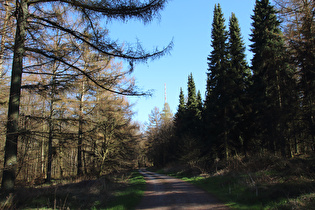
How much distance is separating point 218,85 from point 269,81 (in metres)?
5.46

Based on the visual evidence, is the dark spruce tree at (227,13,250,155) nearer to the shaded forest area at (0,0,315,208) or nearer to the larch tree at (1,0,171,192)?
the shaded forest area at (0,0,315,208)

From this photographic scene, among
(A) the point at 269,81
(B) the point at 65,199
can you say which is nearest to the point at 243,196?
(B) the point at 65,199

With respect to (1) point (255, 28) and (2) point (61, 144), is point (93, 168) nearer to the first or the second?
(2) point (61, 144)

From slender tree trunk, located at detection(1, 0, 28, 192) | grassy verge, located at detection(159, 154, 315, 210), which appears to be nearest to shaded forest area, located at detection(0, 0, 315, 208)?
slender tree trunk, located at detection(1, 0, 28, 192)

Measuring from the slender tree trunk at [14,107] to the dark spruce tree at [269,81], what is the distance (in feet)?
47.4

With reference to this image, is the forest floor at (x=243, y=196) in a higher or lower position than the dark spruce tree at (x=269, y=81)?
lower

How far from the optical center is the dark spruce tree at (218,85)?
76.7ft

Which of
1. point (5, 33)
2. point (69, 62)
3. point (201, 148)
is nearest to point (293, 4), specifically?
point (69, 62)

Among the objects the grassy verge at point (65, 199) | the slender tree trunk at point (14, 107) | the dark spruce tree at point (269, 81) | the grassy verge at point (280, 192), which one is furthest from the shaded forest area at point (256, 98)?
the slender tree trunk at point (14, 107)

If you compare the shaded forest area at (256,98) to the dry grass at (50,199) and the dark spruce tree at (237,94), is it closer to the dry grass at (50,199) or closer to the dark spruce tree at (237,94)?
the dark spruce tree at (237,94)

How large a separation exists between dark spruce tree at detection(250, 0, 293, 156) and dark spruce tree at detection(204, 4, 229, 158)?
3.31 metres

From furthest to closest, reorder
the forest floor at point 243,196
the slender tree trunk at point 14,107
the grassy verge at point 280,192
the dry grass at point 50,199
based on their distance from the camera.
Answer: the grassy verge at point 280,192 → the forest floor at point 243,196 → the slender tree trunk at point 14,107 → the dry grass at point 50,199

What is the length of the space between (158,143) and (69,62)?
43958 mm

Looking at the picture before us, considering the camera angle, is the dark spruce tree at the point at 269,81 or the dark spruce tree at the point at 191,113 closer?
the dark spruce tree at the point at 269,81
